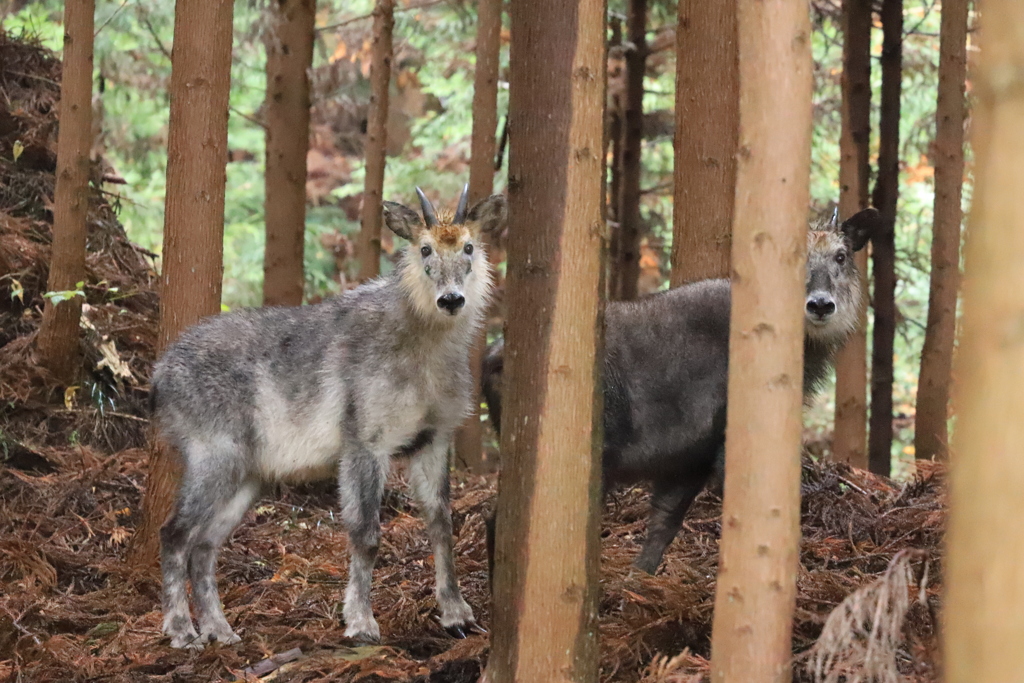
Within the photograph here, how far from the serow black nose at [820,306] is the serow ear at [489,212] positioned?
2.01 meters

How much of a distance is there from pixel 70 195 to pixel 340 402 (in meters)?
4.20

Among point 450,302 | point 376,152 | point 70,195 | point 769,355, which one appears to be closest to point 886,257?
point 376,152

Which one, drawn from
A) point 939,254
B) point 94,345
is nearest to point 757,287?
point 939,254

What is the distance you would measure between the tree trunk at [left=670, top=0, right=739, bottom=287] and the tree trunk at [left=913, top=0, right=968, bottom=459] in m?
3.28

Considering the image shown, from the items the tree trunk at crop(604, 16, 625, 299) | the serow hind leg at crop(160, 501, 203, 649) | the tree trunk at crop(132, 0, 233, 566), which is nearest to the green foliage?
the tree trunk at crop(604, 16, 625, 299)

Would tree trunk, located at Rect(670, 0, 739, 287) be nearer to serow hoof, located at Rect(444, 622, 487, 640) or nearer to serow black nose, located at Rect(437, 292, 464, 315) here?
serow black nose, located at Rect(437, 292, 464, 315)

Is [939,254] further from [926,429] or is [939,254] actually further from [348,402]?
[348,402]

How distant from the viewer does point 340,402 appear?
6820mm

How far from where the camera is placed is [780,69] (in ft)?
10.5

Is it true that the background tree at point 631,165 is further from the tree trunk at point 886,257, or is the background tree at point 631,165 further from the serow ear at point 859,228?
the serow ear at point 859,228

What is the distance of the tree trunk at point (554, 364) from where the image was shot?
409cm

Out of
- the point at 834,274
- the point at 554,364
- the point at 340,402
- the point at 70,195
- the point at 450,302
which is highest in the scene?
the point at 70,195

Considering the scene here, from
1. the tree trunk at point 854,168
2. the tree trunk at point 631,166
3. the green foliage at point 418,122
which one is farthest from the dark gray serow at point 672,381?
the green foliage at point 418,122

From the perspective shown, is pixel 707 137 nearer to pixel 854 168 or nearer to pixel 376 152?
pixel 854 168
